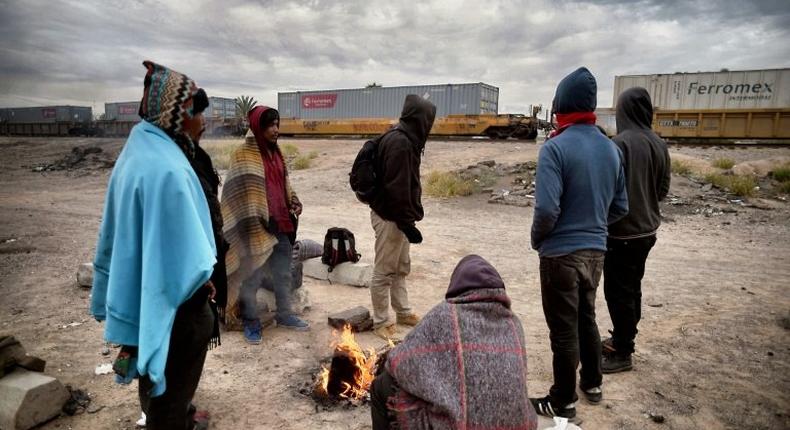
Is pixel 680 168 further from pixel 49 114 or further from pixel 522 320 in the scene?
pixel 49 114

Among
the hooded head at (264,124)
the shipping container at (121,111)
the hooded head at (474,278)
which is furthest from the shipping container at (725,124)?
the shipping container at (121,111)

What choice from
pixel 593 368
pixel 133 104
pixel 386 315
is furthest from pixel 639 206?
pixel 133 104

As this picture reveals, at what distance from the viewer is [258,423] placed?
2943 millimetres

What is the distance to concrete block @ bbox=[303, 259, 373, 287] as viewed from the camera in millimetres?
5652

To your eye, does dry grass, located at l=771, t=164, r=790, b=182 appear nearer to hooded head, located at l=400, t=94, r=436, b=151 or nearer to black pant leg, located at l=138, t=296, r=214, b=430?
hooded head, located at l=400, t=94, r=436, b=151

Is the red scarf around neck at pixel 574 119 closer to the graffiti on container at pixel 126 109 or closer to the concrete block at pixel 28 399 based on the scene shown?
the concrete block at pixel 28 399

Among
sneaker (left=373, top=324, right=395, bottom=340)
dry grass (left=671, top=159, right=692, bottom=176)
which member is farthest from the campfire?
dry grass (left=671, top=159, right=692, bottom=176)

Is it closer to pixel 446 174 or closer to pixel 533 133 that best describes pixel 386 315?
pixel 446 174

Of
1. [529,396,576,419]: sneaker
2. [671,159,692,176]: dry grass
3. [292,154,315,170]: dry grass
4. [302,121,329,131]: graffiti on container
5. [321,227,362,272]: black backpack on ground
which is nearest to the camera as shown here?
[529,396,576,419]: sneaker

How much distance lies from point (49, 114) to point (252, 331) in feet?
172

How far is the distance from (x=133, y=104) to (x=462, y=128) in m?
36.9

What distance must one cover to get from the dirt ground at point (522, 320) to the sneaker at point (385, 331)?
0.13 meters

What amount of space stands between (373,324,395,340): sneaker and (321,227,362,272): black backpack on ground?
152cm

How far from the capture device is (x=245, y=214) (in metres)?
3.80
